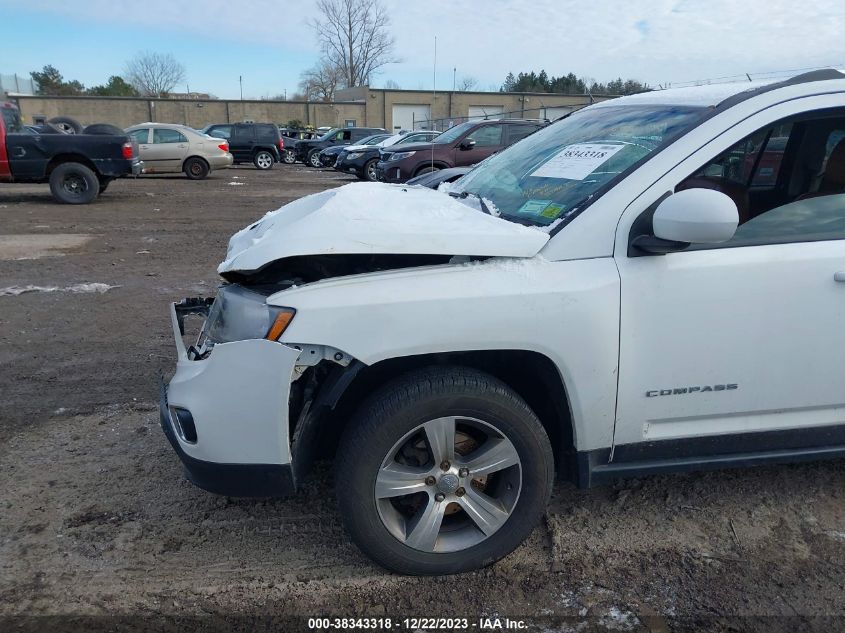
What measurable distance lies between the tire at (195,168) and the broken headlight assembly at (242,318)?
1882cm

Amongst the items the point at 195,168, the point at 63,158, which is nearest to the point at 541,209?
the point at 63,158

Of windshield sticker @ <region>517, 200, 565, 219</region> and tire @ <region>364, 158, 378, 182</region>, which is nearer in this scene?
windshield sticker @ <region>517, 200, 565, 219</region>

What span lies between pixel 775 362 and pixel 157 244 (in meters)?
8.56

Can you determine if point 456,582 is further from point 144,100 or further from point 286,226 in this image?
point 144,100

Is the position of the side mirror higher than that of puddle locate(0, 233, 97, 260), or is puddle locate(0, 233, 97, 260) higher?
the side mirror

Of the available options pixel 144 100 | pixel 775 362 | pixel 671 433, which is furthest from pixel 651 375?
pixel 144 100

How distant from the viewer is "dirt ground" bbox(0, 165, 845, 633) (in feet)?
8.09

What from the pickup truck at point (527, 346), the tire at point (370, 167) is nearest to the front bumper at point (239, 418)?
the pickup truck at point (527, 346)

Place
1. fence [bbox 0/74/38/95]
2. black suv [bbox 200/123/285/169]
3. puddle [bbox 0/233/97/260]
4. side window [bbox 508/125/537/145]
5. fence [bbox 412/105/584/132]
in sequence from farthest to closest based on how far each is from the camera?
fence [bbox 0/74/38/95], black suv [bbox 200/123/285/169], side window [bbox 508/125/537/145], puddle [bbox 0/233/97/260], fence [bbox 412/105/584/132]

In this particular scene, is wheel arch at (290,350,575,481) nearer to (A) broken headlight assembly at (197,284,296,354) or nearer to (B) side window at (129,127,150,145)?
(A) broken headlight assembly at (197,284,296,354)

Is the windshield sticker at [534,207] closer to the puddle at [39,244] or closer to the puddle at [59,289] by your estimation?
the puddle at [59,289]

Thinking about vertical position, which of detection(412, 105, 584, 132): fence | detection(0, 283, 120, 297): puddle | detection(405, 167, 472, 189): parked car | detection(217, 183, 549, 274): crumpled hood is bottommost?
detection(0, 283, 120, 297): puddle

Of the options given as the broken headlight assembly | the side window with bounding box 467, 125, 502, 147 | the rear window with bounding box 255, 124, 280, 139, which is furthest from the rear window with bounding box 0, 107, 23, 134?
the rear window with bounding box 255, 124, 280, 139

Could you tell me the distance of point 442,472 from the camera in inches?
99.7
